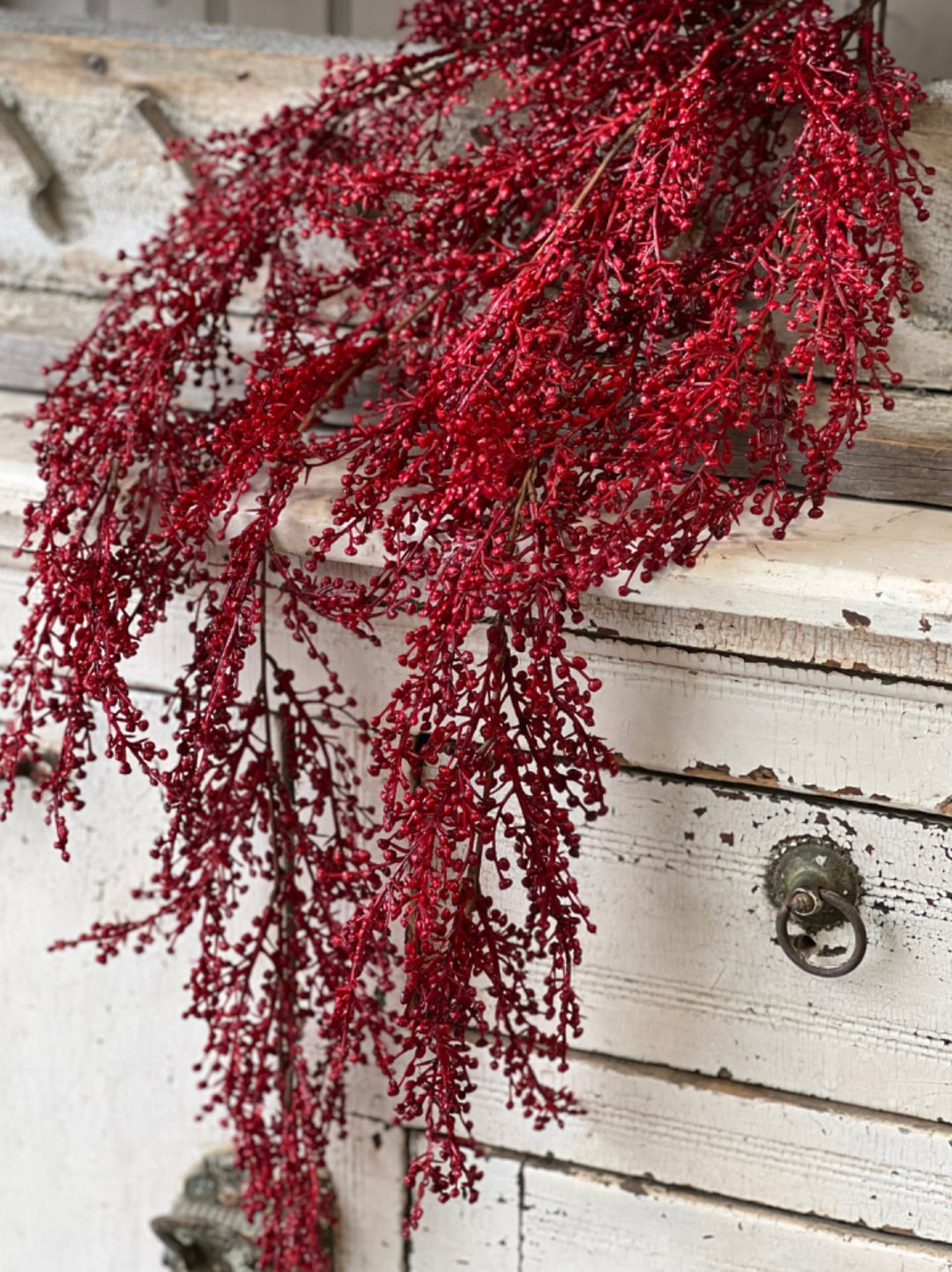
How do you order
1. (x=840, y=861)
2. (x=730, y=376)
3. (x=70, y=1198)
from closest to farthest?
(x=730, y=376) < (x=840, y=861) < (x=70, y=1198)

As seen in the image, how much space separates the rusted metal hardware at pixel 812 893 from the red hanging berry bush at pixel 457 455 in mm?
112

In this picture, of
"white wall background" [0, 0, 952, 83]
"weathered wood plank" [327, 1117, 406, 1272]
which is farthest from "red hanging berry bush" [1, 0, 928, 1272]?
"white wall background" [0, 0, 952, 83]

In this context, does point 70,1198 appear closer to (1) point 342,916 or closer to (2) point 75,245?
(1) point 342,916

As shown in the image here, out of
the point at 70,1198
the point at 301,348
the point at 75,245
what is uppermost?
the point at 75,245

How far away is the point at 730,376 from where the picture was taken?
628 mm

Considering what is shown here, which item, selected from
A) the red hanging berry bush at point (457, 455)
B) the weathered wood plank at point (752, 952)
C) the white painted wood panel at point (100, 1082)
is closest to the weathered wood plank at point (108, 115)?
the red hanging berry bush at point (457, 455)

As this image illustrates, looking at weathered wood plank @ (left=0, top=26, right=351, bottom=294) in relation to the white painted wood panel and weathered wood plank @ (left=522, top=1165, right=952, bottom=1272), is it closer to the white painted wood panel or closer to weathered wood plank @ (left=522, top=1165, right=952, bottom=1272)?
the white painted wood panel

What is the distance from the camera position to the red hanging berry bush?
64 cm

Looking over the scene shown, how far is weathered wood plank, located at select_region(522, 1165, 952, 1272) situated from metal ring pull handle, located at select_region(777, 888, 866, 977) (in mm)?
176

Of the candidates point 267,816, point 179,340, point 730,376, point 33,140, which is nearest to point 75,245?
point 33,140

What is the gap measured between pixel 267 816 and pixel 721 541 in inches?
11.0

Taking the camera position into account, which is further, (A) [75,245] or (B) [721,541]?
(A) [75,245]

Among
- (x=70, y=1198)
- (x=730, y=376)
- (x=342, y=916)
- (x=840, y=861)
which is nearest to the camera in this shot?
(x=730, y=376)

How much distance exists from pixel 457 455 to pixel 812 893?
290mm
